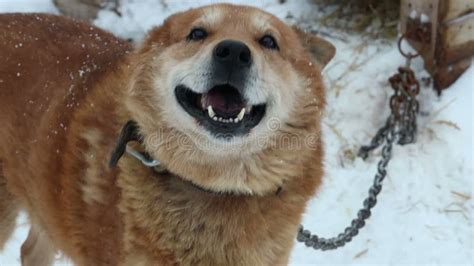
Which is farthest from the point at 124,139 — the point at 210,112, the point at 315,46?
the point at 315,46

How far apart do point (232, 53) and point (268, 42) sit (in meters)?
0.43

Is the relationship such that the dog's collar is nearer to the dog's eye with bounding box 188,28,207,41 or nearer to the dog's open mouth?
the dog's open mouth

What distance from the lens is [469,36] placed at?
195 inches

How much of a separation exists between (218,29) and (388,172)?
7.35 ft

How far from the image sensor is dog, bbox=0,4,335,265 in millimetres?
2811

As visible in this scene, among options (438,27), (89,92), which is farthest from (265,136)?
(438,27)

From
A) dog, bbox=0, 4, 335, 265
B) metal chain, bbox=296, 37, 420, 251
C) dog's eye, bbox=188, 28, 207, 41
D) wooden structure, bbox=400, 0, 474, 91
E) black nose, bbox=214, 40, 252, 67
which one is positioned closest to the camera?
black nose, bbox=214, 40, 252, 67

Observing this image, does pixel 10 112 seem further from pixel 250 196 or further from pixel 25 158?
pixel 250 196

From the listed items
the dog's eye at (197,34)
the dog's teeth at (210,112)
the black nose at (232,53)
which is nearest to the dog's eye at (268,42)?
the dog's eye at (197,34)

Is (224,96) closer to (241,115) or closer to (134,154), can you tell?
(241,115)

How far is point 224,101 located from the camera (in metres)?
2.81

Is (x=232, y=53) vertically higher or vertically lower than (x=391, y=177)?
higher

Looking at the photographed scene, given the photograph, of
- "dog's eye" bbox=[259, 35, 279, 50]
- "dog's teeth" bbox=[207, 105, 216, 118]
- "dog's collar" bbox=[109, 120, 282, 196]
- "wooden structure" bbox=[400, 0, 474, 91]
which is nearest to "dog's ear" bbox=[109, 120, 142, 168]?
→ "dog's collar" bbox=[109, 120, 282, 196]

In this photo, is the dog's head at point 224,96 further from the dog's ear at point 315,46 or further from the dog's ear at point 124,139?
the dog's ear at point 315,46
